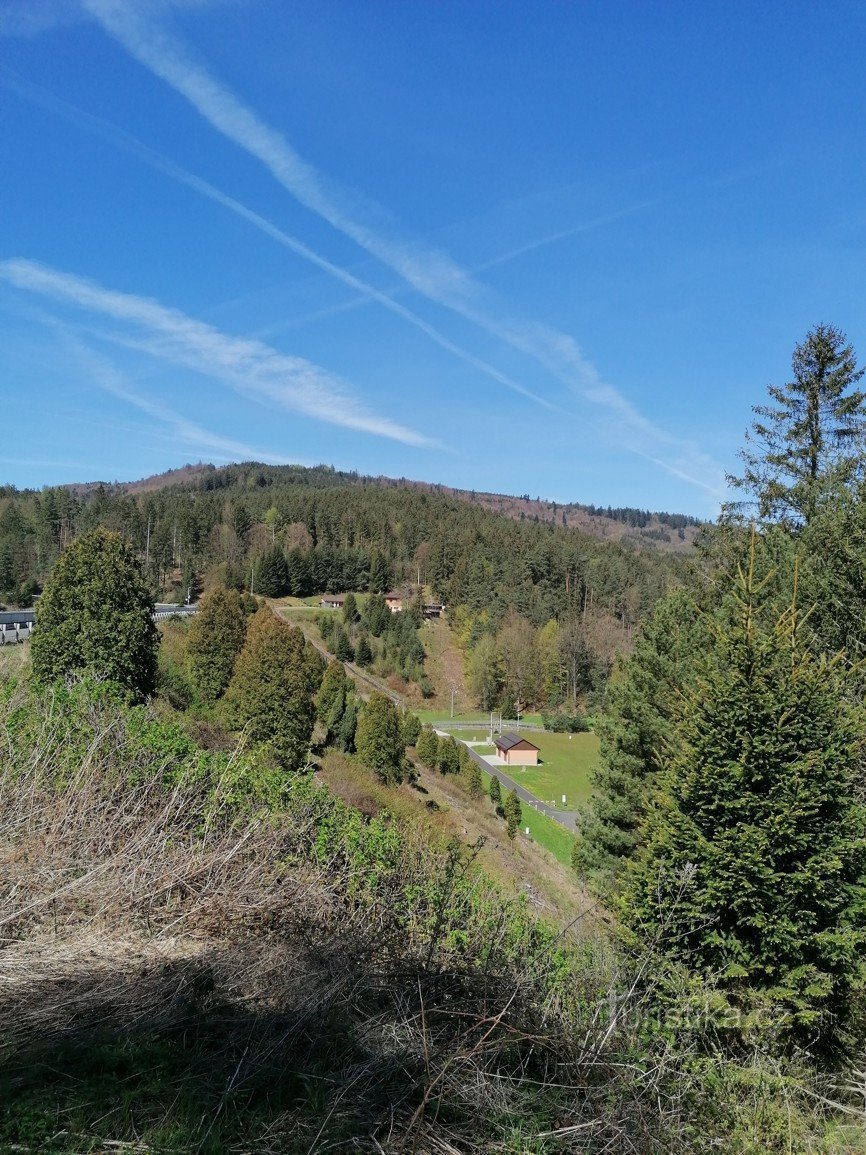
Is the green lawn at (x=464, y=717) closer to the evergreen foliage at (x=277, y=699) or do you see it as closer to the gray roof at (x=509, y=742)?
the gray roof at (x=509, y=742)

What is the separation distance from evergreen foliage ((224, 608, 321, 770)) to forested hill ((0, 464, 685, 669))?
136 ft

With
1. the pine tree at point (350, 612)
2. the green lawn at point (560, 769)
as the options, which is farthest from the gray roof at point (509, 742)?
the pine tree at point (350, 612)

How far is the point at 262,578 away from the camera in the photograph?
70.2 meters

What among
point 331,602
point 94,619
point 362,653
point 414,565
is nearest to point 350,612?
point 362,653

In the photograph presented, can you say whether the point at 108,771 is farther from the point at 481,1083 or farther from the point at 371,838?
the point at 481,1083

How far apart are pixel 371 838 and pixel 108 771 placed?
2.37m

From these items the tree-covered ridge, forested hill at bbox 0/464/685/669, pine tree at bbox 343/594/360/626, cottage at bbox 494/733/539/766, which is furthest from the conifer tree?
pine tree at bbox 343/594/360/626

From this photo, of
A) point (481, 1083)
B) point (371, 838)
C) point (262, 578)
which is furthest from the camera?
point (262, 578)

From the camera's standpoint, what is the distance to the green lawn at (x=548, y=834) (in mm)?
26344

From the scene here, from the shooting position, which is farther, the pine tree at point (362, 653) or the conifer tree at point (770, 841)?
the pine tree at point (362, 653)

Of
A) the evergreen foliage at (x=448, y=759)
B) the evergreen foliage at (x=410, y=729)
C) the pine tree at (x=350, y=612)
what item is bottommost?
the evergreen foliage at (x=448, y=759)

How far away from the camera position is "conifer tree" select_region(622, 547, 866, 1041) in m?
6.12

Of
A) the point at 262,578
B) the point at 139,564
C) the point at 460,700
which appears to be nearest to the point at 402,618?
the point at 460,700

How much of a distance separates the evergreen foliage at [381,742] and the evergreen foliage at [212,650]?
6143 millimetres
